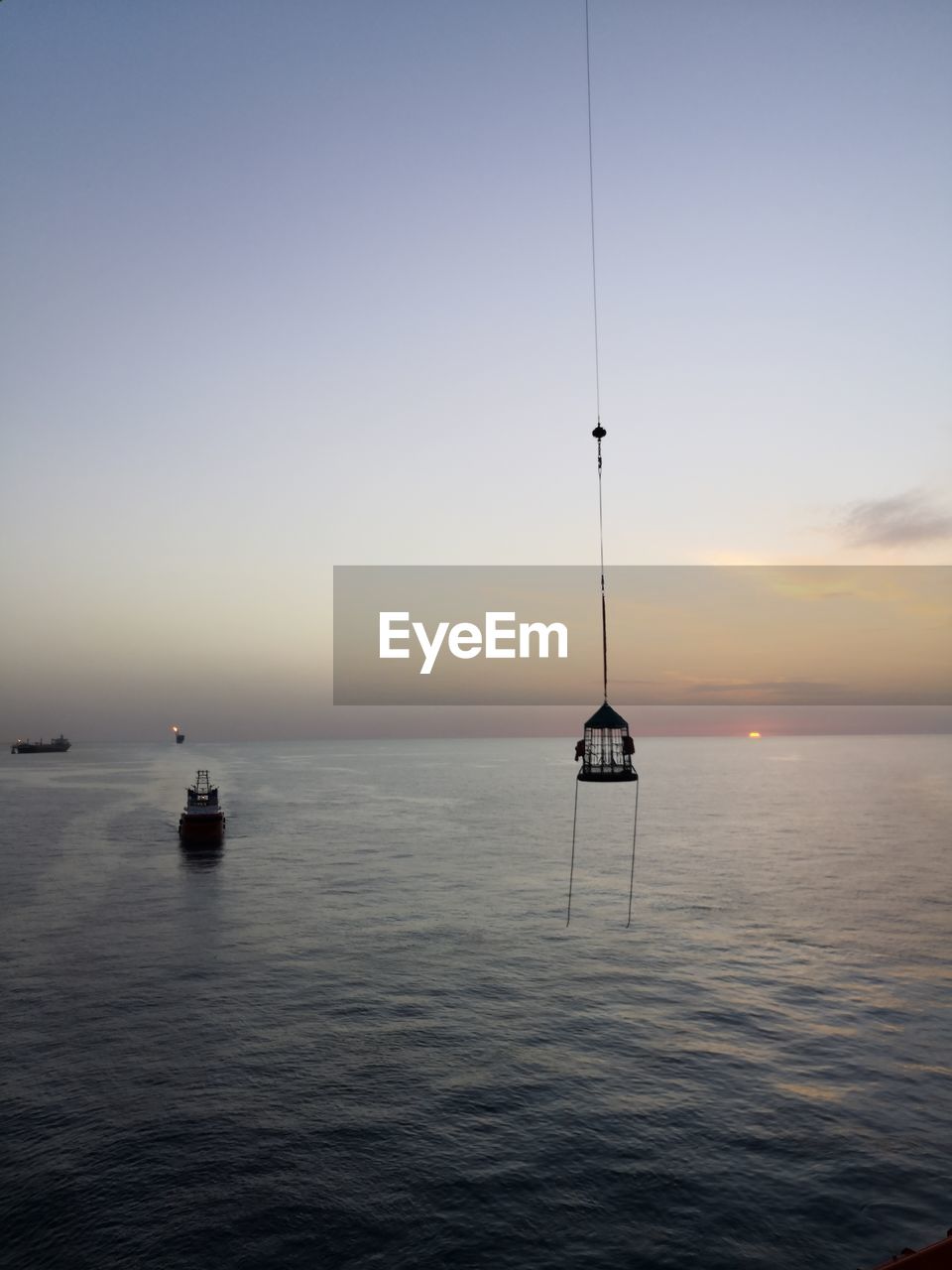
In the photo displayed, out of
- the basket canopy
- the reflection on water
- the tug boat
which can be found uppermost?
the basket canopy

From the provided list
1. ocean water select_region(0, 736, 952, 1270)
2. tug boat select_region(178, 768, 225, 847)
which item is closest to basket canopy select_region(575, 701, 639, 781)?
ocean water select_region(0, 736, 952, 1270)

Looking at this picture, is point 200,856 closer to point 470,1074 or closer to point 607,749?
point 470,1074

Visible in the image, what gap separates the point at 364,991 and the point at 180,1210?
21.1 m

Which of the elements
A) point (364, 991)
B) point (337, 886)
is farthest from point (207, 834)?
point (364, 991)

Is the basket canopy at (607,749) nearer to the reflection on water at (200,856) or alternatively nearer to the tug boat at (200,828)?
the reflection on water at (200,856)

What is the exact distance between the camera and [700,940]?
57938 mm

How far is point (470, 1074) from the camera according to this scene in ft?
114

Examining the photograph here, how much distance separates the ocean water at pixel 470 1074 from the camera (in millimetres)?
24484

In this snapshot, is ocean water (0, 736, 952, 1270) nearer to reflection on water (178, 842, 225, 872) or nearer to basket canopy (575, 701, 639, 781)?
reflection on water (178, 842, 225, 872)

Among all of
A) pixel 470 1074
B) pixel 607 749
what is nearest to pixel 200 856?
pixel 470 1074

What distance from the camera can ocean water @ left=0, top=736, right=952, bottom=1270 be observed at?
24.5m

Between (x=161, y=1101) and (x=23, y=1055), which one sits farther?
(x=23, y=1055)

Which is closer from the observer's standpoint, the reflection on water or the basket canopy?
the basket canopy

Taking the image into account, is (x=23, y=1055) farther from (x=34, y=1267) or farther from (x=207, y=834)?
(x=207, y=834)
